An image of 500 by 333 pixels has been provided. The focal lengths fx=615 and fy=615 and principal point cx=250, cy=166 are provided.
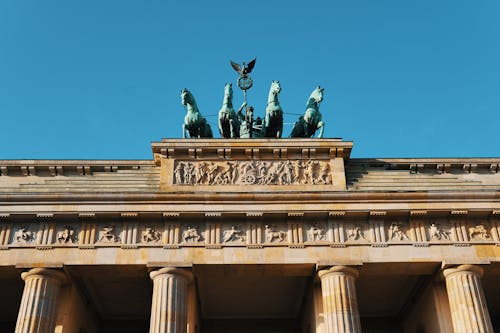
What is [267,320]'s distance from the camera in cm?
2836

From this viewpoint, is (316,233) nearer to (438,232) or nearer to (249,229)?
(249,229)

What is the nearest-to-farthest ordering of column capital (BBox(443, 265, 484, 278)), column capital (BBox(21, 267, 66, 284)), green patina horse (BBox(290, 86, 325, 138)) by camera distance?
1. column capital (BBox(21, 267, 66, 284))
2. column capital (BBox(443, 265, 484, 278))
3. green patina horse (BBox(290, 86, 325, 138))

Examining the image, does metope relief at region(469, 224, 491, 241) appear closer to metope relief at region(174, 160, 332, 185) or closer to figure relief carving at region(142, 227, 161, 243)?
metope relief at region(174, 160, 332, 185)

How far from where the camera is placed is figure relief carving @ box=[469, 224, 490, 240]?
22328 millimetres

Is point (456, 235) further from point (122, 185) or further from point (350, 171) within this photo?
point (122, 185)

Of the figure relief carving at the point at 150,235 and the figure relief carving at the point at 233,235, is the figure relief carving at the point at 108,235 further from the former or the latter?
the figure relief carving at the point at 233,235

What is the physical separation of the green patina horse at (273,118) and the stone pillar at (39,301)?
35.2 ft

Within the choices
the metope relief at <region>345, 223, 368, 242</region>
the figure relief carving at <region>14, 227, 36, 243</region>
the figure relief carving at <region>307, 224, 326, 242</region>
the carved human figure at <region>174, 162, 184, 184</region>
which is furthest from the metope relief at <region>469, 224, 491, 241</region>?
the figure relief carving at <region>14, 227, 36, 243</region>

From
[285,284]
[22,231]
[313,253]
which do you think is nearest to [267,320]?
[285,284]

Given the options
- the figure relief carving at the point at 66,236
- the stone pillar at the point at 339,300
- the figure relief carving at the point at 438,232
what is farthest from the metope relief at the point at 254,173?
the figure relief carving at the point at 66,236

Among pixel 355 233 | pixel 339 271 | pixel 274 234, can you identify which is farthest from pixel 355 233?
pixel 274 234

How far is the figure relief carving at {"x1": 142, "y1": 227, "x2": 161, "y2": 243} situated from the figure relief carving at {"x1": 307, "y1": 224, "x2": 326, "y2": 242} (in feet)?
17.9

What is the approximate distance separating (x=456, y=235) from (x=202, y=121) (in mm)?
11584

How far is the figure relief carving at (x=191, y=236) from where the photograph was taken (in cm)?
2203
